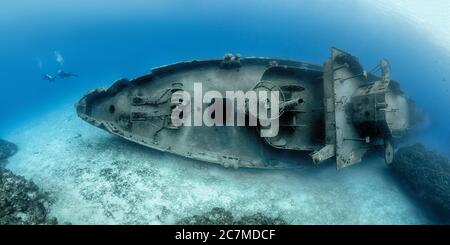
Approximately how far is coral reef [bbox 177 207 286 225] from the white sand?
232 mm

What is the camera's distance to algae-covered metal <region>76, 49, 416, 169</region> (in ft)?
29.2

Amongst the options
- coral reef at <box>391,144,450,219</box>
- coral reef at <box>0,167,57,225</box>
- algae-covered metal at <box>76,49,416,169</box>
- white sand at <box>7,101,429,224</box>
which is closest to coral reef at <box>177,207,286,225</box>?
white sand at <box>7,101,429,224</box>

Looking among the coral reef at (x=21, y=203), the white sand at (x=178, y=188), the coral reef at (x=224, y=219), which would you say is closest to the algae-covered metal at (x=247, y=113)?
the white sand at (x=178, y=188)

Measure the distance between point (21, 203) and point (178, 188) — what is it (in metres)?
4.02

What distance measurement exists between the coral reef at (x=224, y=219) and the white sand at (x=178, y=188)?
23 cm

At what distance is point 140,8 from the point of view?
2525 cm

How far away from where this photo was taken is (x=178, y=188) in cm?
879

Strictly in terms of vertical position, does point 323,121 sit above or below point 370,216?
above

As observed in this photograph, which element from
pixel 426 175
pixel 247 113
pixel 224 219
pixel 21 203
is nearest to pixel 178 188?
pixel 224 219

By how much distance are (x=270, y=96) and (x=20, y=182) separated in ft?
24.5

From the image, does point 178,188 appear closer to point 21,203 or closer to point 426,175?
point 21,203

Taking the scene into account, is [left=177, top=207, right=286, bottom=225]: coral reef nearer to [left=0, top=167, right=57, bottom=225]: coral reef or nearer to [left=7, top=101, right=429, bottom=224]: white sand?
[left=7, top=101, right=429, bottom=224]: white sand
